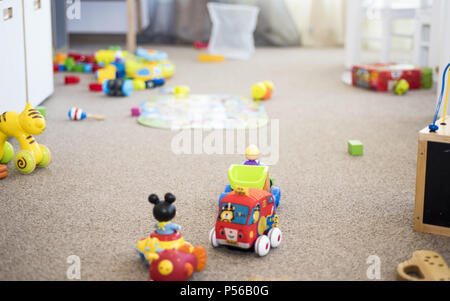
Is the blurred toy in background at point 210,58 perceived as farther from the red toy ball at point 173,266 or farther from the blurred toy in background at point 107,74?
the red toy ball at point 173,266

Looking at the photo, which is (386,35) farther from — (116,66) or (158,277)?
(158,277)

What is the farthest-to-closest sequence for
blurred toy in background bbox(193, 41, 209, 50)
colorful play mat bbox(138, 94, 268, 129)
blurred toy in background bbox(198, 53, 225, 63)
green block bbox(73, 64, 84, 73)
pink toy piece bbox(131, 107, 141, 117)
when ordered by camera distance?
blurred toy in background bbox(193, 41, 209, 50), blurred toy in background bbox(198, 53, 225, 63), green block bbox(73, 64, 84, 73), pink toy piece bbox(131, 107, 141, 117), colorful play mat bbox(138, 94, 268, 129)

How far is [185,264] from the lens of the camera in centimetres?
104

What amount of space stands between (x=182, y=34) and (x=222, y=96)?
1.86 m

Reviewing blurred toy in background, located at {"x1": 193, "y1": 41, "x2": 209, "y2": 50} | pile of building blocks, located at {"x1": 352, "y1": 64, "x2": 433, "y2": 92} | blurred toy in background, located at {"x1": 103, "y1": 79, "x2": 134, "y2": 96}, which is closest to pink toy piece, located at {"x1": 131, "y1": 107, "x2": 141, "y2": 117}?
blurred toy in background, located at {"x1": 103, "y1": 79, "x2": 134, "y2": 96}

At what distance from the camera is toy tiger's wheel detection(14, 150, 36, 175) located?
159 cm

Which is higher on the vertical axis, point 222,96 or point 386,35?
point 386,35

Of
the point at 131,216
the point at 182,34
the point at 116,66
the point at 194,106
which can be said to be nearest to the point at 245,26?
the point at 182,34

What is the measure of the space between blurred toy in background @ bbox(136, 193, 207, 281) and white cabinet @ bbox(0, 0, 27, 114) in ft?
3.17

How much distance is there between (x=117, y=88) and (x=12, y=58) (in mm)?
689

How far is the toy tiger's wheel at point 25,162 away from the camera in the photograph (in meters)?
1.59

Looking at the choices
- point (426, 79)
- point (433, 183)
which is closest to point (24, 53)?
point (433, 183)

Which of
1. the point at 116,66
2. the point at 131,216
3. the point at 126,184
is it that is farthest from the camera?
the point at 116,66

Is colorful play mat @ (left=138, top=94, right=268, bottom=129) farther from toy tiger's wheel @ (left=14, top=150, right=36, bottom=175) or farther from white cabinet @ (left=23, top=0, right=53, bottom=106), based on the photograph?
toy tiger's wheel @ (left=14, top=150, right=36, bottom=175)
